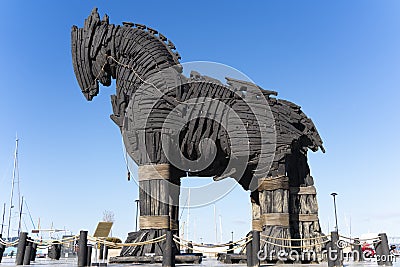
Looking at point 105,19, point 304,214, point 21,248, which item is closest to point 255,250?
point 304,214

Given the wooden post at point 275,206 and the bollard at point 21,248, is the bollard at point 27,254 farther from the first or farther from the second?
the wooden post at point 275,206

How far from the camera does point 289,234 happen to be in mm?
11266

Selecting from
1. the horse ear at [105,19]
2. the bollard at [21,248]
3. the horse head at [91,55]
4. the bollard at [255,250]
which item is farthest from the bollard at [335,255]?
the horse ear at [105,19]

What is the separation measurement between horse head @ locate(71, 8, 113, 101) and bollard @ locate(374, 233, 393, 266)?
8.14 m

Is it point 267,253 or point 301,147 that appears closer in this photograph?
point 267,253

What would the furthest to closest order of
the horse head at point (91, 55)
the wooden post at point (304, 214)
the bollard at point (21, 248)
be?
1. the horse head at point (91, 55)
2. the wooden post at point (304, 214)
3. the bollard at point (21, 248)

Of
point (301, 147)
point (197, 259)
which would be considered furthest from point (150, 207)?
point (301, 147)

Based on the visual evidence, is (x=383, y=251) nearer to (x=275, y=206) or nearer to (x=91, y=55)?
(x=275, y=206)

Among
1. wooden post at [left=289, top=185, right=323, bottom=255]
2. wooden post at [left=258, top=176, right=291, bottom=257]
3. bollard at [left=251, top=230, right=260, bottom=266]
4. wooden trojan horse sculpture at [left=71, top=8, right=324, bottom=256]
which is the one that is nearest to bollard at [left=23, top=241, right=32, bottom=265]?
wooden trojan horse sculpture at [left=71, top=8, right=324, bottom=256]

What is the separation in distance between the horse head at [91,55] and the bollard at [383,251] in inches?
321

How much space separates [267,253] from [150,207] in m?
3.00

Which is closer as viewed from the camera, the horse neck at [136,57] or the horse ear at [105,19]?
the horse neck at [136,57]

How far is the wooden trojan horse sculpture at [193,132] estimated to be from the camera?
11.2m

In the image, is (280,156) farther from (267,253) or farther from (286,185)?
(267,253)
